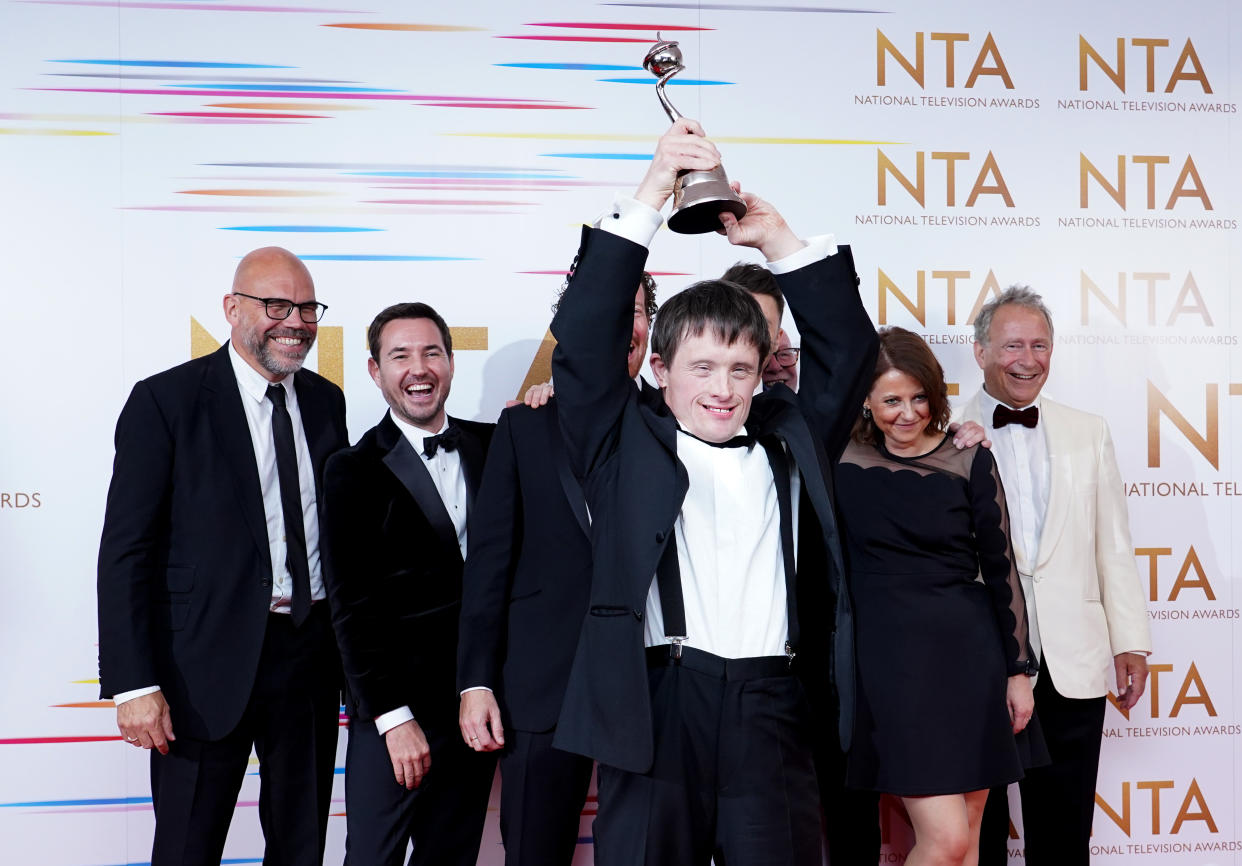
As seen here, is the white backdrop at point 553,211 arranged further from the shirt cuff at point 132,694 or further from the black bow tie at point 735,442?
the black bow tie at point 735,442

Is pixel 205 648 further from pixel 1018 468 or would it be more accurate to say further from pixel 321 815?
pixel 1018 468

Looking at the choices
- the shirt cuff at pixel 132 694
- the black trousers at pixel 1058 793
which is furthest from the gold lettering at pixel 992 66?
the shirt cuff at pixel 132 694

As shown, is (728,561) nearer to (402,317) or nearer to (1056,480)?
(402,317)

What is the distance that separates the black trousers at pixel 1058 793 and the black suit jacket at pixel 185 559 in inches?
85.6

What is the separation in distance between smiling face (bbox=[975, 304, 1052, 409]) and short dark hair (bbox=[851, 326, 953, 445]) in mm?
504

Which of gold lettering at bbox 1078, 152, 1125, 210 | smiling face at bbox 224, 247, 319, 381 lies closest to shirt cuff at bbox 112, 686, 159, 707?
smiling face at bbox 224, 247, 319, 381

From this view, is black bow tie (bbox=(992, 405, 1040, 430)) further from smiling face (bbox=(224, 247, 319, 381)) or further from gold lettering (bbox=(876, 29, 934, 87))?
smiling face (bbox=(224, 247, 319, 381))

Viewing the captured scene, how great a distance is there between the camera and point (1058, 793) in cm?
327

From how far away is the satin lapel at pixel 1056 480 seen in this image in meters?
3.25

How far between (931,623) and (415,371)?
1451 mm

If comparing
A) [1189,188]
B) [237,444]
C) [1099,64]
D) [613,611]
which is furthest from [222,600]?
[1189,188]

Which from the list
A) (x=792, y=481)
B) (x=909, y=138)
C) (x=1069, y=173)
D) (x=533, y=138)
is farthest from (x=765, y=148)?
(x=792, y=481)

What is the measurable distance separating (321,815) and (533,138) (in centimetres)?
219

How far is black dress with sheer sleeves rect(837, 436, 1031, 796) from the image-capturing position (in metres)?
2.71
